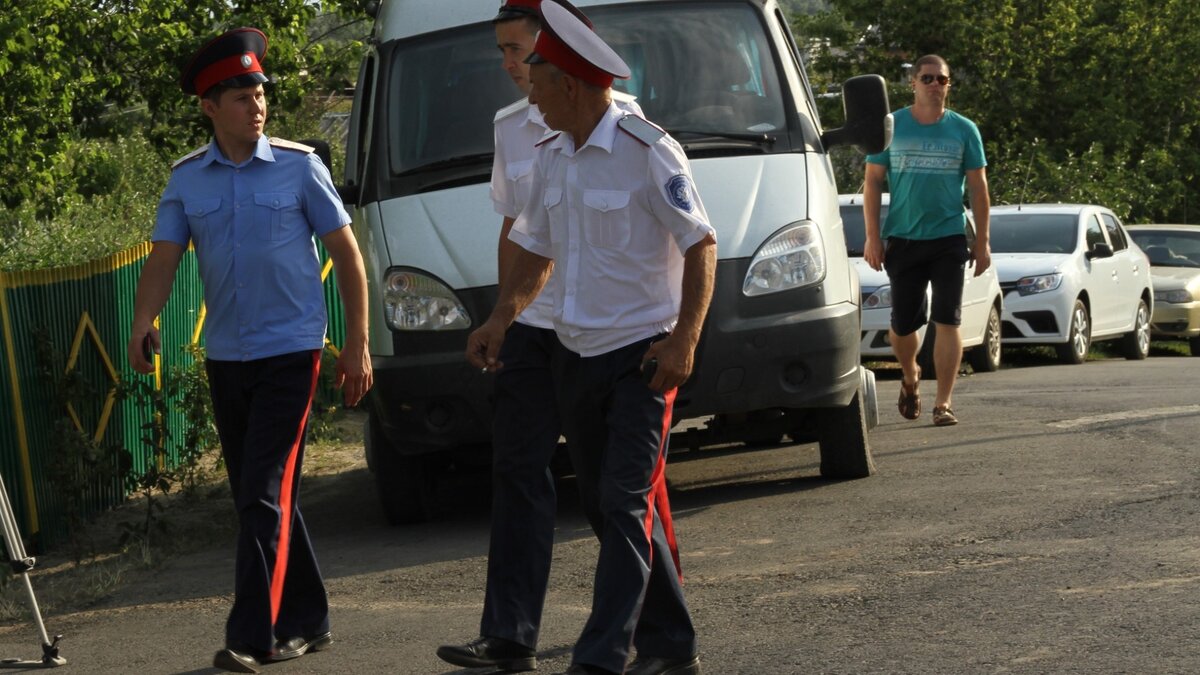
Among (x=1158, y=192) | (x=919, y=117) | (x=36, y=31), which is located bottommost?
(x=1158, y=192)

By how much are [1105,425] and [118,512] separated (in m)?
5.02

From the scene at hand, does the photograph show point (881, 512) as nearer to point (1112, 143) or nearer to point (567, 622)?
point (567, 622)

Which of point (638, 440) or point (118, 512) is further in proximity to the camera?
point (118, 512)

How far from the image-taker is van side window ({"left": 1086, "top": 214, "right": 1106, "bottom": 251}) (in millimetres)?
18562

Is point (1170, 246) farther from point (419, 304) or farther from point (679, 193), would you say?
point (679, 193)

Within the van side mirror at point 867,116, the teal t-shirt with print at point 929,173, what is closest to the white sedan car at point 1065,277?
the teal t-shirt with print at point 929,173

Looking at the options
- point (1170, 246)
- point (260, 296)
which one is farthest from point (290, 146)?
point (1170, 246)

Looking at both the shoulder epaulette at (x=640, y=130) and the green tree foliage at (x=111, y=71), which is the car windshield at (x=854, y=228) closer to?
the green tree foliage at (x=111, y=71)

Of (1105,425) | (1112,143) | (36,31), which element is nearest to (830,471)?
(1105,425)

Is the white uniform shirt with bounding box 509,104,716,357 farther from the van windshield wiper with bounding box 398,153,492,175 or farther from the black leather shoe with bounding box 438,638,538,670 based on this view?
the van windshield wiper with bounding box 398,153,492,175

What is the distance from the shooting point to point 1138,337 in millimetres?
20375

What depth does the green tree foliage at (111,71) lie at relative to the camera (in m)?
16.4

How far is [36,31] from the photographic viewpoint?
16.9 m

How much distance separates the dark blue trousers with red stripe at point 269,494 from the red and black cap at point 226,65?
32.3 inches
